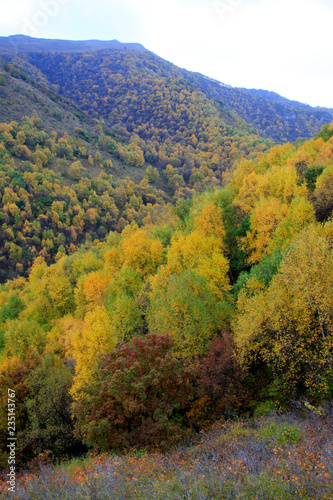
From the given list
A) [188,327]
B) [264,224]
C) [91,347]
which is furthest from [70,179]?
[188,327]

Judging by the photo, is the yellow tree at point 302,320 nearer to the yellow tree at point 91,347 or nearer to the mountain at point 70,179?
the yellow tree at point 91,347

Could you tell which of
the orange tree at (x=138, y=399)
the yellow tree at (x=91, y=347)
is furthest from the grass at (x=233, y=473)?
the yellow tree at (x=91, y=347)

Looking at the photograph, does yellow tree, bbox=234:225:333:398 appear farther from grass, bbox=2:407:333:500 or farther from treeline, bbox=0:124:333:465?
grass, bbox=2:407:333:500

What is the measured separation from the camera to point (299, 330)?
62.3 feet

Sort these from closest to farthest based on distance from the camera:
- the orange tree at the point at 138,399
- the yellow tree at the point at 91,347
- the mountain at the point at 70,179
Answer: the orange tree at the point at 138,399 < the yellow tree at the point at 91,347 < the mountain at the point at 70,179

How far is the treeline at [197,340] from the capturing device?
60.6 ft

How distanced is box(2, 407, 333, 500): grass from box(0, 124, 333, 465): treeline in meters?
4.20

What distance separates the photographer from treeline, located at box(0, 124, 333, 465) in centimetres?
1847

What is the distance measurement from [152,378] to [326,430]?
10.8m

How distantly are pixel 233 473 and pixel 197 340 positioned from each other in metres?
15.3

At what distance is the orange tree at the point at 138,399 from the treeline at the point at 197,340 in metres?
0.08

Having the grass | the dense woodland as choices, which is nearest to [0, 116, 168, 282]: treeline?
the dense woodland

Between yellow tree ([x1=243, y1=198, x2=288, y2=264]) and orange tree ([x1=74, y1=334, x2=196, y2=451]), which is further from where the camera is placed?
yellow tree ([x1=243, y1=198, x2=288, y2=264])

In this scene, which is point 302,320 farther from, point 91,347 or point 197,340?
point 91,347
